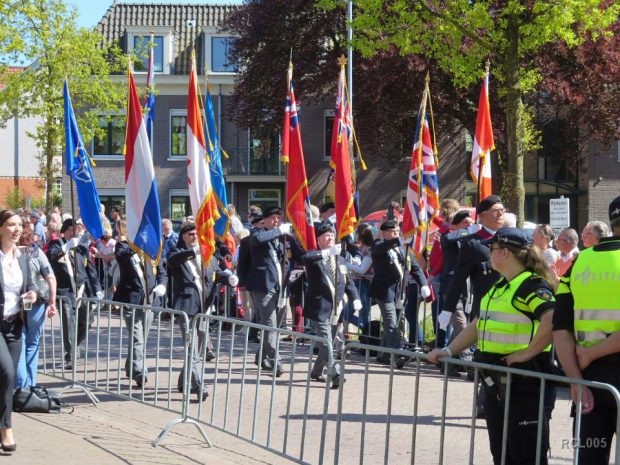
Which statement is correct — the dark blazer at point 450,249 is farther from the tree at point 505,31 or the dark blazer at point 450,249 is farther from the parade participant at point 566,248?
the tree at point 505,31

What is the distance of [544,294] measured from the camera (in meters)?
5.48

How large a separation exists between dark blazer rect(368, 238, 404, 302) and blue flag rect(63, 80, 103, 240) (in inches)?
137

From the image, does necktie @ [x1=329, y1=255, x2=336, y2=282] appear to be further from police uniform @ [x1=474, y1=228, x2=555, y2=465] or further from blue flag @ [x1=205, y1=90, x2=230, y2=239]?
police uniform @ [x1=474, y1=228, x2=555, y2=465]

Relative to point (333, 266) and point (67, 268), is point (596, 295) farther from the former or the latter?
point (67, 268)

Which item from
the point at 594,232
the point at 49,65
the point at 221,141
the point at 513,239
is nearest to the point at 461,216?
the point at 594,232

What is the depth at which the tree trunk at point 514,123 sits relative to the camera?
1380 cm

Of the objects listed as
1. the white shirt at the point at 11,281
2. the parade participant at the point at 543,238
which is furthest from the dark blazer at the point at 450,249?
the white shirt at the point at 11,281

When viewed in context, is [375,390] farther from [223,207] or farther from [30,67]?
[30,67]

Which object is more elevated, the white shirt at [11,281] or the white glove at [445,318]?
the white shirt at [11,281]

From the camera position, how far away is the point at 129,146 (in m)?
10.3

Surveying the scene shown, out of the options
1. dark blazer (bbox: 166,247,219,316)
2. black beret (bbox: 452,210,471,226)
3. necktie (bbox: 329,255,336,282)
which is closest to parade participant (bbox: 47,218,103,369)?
dark blazer (bbox: 166,247,219,316)

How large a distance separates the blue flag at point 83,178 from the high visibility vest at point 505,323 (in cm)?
697

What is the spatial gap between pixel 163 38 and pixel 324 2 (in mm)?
25822

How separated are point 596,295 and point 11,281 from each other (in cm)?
513
